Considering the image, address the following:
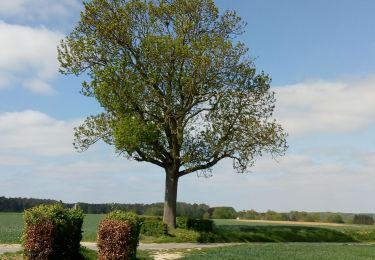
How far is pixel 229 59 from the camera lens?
36.8 m

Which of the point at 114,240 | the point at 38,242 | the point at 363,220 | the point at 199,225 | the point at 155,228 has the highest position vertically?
the point at 363,220

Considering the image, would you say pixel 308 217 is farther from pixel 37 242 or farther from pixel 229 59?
pixel 37 242

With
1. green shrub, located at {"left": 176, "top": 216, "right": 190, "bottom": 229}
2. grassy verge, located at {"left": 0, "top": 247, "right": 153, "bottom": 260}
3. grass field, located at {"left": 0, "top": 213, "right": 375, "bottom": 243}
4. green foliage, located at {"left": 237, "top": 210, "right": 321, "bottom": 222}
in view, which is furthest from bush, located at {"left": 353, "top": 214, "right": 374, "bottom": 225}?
grassy verge, located at {"left": 0, "top": 247, "right": 153, "bottom": 260}

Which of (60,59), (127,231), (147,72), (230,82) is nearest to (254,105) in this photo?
(230,82)

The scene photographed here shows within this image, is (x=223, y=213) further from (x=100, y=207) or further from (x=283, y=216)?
(x=100, y=207)

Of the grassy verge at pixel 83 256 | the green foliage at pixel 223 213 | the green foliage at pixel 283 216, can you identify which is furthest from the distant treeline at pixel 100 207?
the grassy verge at pixel 83 256

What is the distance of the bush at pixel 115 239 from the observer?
62.3 feet

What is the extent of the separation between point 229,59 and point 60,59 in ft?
39.0

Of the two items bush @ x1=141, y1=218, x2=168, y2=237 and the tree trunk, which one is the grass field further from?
the tree trunk

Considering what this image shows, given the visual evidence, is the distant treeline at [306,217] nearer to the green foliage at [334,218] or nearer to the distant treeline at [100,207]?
the green foliage at [334,218]

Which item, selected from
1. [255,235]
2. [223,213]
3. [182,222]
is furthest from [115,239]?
[223,213]

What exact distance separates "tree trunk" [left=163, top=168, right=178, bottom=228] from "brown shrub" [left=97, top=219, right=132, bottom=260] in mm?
17966

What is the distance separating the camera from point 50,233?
1856 centimetres

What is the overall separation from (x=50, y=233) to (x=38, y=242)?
0.50 meters
